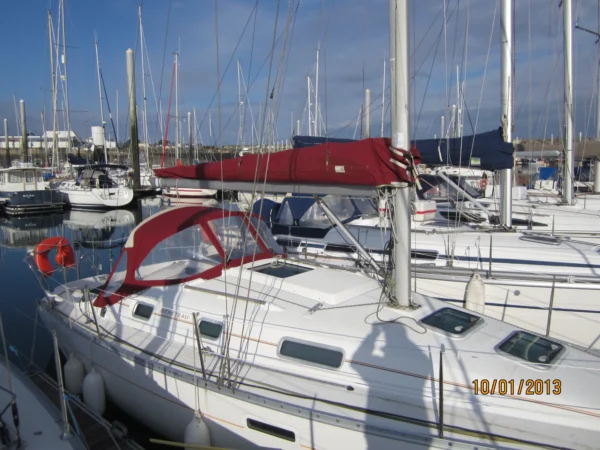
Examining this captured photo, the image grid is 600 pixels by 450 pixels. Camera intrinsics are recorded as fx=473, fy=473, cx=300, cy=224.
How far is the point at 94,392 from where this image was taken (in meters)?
5.43

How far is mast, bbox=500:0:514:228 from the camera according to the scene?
364 inches

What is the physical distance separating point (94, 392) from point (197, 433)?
6.03ft

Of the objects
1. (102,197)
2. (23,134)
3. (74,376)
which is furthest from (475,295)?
(23,134)

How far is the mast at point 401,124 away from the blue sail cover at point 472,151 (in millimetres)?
5357

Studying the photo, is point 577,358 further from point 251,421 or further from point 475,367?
point 251,421

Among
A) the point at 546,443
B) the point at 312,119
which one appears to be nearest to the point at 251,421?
the point at 546,443

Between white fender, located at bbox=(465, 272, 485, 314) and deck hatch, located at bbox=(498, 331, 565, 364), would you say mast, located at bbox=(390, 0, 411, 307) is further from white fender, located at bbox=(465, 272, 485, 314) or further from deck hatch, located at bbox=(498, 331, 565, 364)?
white fender, located at bbox=(465, 272, 485, 314)

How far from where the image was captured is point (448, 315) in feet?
15.2

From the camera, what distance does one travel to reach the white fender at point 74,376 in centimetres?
599

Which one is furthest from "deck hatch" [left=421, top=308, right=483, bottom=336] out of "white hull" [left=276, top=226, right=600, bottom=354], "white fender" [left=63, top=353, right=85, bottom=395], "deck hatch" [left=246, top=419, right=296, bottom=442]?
"white fender" [left=63, top=353, right=85, bottom=395]

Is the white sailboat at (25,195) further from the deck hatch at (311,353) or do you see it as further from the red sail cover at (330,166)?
the deck hatch at (311,353)

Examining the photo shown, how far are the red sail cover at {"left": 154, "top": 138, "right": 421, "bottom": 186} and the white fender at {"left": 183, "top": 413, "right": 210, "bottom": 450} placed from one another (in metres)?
2.31

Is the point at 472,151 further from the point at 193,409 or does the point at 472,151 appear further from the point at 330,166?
the point at 193,409
